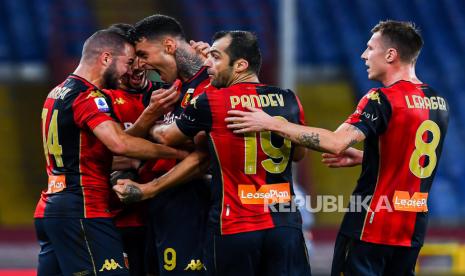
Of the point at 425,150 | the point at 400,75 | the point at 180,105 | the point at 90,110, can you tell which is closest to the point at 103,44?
the point at 90,110

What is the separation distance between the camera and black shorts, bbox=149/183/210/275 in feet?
21.8

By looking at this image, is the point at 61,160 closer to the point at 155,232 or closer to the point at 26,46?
the point at 155,232

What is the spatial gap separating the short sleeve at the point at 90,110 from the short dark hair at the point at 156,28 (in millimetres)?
677

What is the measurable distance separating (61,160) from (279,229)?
1609mm

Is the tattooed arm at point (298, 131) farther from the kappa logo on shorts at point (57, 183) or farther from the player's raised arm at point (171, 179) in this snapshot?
the kappa logo on shorts at point (57, 183)

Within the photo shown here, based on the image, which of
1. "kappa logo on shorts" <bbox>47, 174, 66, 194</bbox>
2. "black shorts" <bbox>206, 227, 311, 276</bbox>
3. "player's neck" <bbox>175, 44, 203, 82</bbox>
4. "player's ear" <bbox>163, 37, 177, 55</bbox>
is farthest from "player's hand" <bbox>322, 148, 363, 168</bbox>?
"kappa logo on shorts" <bbox>47, 174, 66, 194</bbox>

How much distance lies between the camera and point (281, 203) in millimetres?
6121

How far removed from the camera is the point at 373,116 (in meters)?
6.08

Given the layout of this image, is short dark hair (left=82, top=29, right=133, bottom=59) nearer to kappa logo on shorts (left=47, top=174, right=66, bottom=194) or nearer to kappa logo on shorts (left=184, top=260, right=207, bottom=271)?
kappa logo on shorts (left=47, top=174, right=66, bottom=194)

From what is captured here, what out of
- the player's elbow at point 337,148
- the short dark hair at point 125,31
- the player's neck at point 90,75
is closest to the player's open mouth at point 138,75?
the short dark hair at point 125,31

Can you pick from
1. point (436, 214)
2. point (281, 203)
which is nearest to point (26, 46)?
point (436, 214)

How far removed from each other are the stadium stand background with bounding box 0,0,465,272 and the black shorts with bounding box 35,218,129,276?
8.53 metres

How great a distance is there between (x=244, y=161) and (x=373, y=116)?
902 millimetres

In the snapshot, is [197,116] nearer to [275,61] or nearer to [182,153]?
[182,153]
